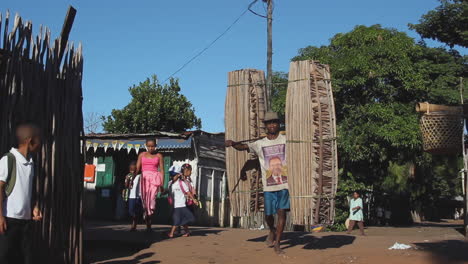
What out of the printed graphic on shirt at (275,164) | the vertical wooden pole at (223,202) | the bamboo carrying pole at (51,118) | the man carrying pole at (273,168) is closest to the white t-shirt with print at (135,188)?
the man carrying pole at (273,168)

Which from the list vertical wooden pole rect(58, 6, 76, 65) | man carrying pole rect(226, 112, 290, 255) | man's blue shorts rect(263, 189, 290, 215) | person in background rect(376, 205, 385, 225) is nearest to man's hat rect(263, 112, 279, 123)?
man carrying pole rect(226, 112, 290, 255)

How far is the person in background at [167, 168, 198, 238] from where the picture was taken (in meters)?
9.81

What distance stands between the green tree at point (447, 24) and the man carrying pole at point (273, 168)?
1472 centimetres

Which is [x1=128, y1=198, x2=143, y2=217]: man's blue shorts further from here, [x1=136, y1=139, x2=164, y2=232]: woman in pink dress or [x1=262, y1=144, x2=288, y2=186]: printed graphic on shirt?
[x1=262, y1=144, x2=288, y2=186]: printed graphic on shirt

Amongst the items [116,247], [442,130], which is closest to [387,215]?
[442,130]

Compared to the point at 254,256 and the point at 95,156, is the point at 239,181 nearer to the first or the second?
the point at 254,256

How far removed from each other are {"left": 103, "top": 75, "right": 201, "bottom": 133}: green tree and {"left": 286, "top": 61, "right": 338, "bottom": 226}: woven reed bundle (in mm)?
18672

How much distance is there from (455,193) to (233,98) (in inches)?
1454

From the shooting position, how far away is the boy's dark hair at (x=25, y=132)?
435cm

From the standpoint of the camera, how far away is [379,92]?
61.4 feet

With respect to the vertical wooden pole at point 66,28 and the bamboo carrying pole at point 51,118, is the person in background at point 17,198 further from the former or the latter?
the vertical wooden pole at point 66,28

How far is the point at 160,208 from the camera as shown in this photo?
1673cm

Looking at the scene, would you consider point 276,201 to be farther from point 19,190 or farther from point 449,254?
point 19,190

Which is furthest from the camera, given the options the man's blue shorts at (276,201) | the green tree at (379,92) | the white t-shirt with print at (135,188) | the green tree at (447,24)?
the green tree at (447,24)
